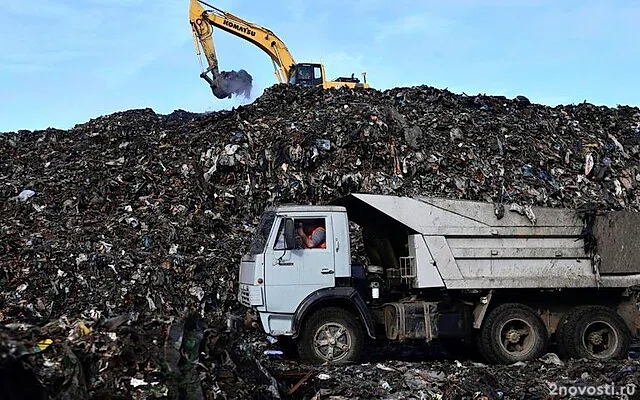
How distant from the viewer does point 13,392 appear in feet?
17.1

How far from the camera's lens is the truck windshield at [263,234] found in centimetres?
893

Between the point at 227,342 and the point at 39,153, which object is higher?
the point at 39,153

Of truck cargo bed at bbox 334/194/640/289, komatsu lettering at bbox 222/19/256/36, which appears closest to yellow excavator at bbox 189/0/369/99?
komatsu lettering at bbox 222/19/256/36

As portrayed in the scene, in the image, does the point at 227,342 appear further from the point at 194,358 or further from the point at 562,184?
the point at 562,184

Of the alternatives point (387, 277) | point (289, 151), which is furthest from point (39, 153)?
point (387, 277)

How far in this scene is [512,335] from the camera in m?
9.34

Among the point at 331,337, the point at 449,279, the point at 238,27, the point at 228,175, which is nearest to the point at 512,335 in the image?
the point at 449,279

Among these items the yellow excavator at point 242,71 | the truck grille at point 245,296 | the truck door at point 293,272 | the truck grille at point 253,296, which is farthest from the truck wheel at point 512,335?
the yellow excavator at point 242,71

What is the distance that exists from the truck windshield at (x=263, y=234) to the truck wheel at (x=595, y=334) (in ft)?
12.7

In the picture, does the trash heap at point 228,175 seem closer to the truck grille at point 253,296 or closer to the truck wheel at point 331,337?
the truck grille at point 253,296

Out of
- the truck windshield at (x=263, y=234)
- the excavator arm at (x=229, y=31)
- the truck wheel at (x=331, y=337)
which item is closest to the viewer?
the truck wheel at (x=331, y=337)

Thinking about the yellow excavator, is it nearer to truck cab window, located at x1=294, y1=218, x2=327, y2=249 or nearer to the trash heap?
the trash heap

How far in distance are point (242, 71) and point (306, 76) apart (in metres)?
1.73

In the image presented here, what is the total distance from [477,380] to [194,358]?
9.96 feet
